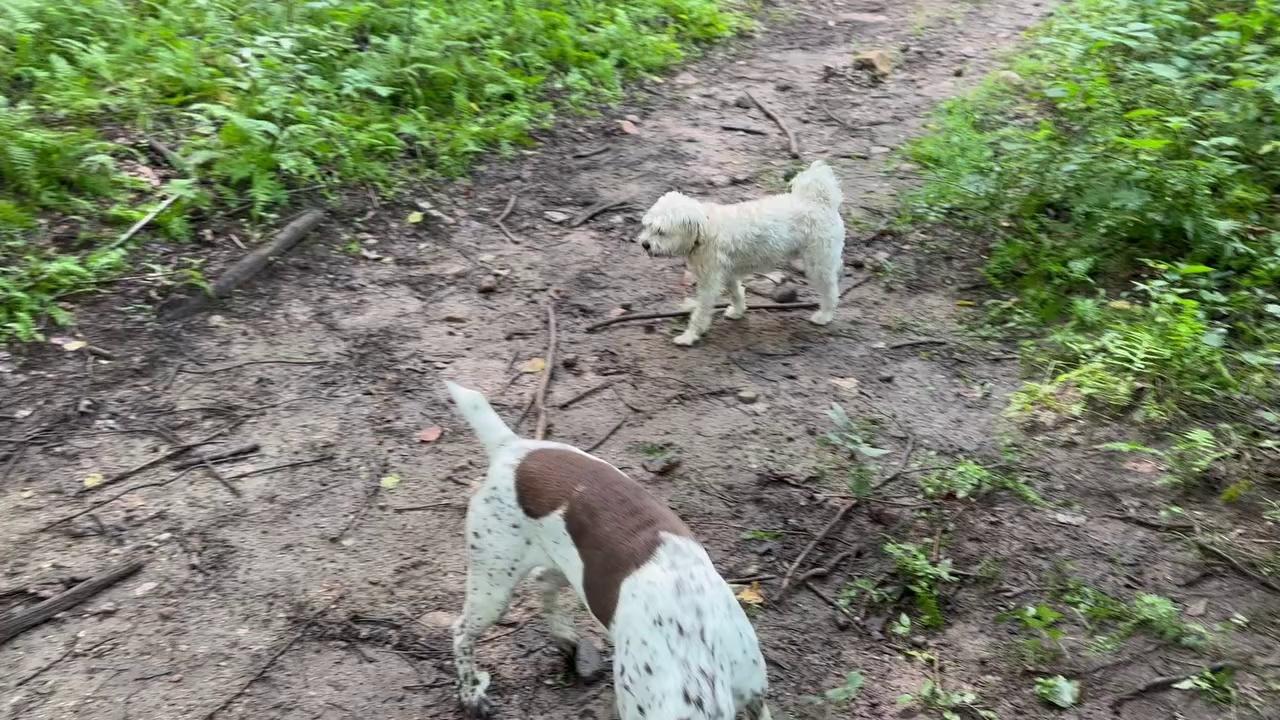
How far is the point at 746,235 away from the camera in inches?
241

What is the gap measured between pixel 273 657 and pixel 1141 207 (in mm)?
6162

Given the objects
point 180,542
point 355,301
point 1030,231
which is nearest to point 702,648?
point 180,542

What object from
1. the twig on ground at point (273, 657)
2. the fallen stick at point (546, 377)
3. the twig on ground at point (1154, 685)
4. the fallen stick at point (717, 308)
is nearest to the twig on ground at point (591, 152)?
the fallen stick at point (717, 308)

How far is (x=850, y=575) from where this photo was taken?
4371 mm

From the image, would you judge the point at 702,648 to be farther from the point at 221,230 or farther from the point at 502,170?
the point at 502,170

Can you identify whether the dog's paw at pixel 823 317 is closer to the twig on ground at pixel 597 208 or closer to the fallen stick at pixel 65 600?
the twig on ground at pixel 597 208

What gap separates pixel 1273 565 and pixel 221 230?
6697mm

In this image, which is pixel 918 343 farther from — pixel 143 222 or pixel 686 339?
pixel 143 222

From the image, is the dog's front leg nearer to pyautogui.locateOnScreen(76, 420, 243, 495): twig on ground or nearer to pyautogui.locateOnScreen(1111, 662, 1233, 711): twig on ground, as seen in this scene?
pyautogui.locateOnScreen(76, 420, 243, 495): twig on ground

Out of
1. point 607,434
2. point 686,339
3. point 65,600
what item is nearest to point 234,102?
point 686,339

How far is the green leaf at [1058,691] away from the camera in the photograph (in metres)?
3.69

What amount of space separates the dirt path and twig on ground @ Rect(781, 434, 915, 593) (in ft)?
0.19

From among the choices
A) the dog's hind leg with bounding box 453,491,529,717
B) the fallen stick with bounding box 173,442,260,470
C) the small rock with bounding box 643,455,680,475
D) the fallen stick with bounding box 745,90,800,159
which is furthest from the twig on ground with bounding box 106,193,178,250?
the fallen stick with bounding box 745,90,800,159

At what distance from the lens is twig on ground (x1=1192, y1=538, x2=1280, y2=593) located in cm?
407
